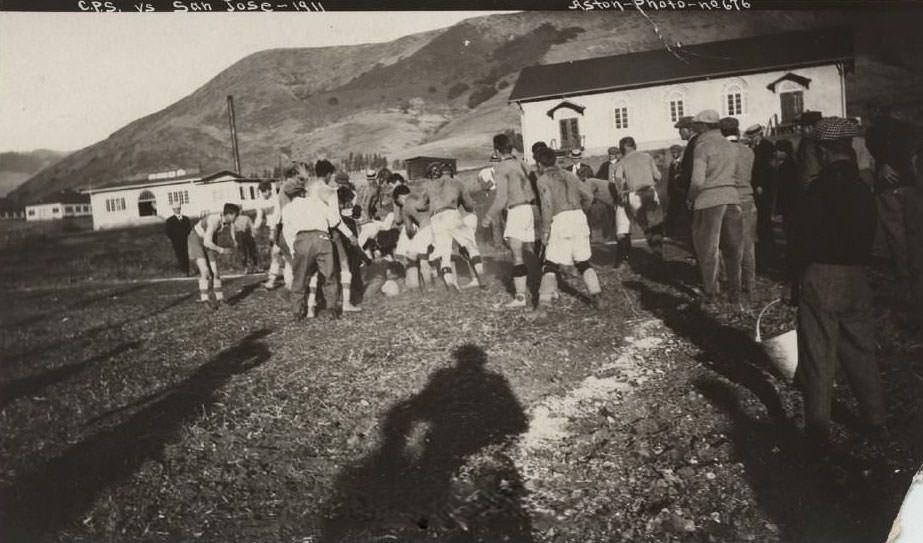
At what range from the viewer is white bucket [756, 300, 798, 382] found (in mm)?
3852

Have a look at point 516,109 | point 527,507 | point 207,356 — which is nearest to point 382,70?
point 516,109

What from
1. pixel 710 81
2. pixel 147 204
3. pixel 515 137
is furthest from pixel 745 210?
pixel 147 204

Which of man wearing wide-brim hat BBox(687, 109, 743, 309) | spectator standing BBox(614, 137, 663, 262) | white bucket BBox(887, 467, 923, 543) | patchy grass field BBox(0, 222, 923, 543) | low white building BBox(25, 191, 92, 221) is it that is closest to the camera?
patchy grass field BBox(0, 222, 923, 543)

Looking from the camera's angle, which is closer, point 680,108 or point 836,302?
point 836,302

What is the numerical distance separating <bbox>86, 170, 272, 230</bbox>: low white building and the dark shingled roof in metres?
2.11

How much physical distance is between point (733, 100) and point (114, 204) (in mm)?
4528

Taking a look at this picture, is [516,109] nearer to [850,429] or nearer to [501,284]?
[501,284]

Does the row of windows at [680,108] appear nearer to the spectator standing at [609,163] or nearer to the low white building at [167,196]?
the spectator standing at [609,163]

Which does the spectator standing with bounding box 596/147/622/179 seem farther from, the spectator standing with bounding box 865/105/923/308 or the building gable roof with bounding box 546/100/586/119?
the spectator standing with bounding box 865/105/923/308

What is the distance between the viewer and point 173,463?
132 inches

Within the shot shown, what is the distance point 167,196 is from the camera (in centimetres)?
436

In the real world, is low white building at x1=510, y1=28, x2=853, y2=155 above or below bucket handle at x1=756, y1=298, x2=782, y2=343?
above


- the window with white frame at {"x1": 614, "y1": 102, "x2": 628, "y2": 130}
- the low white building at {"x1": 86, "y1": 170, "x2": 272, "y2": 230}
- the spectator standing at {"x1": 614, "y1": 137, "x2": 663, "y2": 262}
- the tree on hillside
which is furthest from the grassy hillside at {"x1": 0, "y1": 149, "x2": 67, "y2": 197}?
the spectator standing at {"x1": 614, "y1": 137, "x2": 663, "y2": 262}

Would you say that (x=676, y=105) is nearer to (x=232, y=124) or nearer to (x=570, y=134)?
(x=570, y=134)
